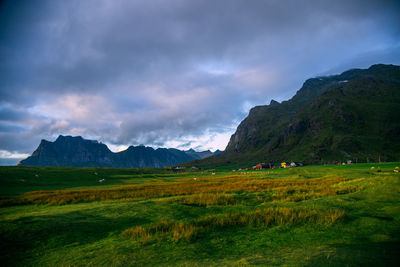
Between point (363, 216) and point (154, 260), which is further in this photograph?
point (363, 216)

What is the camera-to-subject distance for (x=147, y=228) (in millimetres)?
14961

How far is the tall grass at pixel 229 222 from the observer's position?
1393 cm

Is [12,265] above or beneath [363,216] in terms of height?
above

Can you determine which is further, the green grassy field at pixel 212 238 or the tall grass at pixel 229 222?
the tall grass at pixel 229 222

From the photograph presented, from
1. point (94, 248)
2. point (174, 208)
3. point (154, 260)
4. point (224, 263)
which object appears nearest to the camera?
point (224, 263)

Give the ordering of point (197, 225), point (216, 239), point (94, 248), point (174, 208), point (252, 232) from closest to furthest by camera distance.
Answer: point (94, 248)
point (216, 239)
point (252, 232)
point (197, 225)
point (174, 208)

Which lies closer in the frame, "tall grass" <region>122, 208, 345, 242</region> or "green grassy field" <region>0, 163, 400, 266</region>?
"green grassy field" <region>0, 163, 400, 266</region>

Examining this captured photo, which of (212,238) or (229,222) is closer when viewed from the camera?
(212,238)

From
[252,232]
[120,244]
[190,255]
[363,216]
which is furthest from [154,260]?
[363,216]

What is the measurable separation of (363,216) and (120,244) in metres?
18.2

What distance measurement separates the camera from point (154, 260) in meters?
10.4

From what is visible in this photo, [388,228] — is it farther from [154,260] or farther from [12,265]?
[12,265]

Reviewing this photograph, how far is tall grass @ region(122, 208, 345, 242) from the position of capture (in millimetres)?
13930

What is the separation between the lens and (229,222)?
1627 cm
